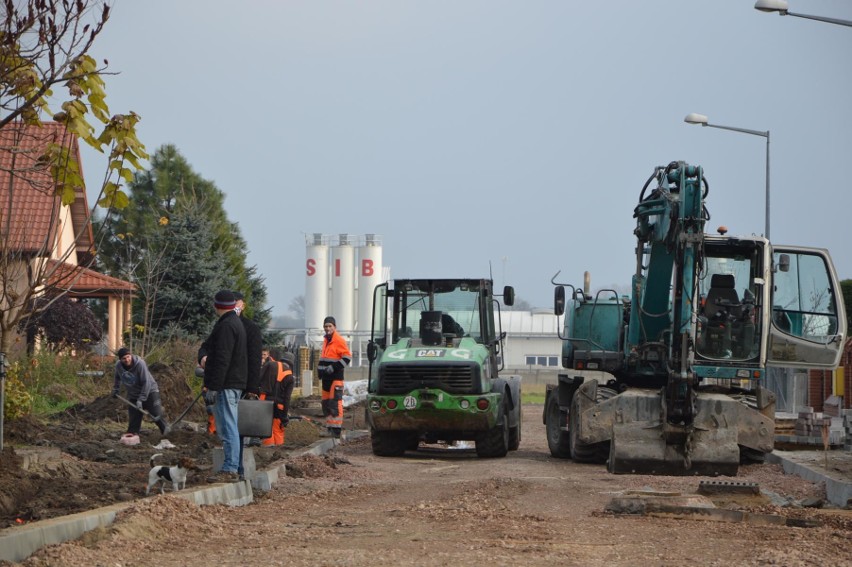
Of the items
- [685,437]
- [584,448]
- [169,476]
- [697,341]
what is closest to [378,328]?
[584,448]

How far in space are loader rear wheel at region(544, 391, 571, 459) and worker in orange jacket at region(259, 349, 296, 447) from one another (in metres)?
4.14

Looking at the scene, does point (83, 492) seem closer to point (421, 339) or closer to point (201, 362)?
point (201, 362)

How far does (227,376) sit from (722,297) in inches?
314

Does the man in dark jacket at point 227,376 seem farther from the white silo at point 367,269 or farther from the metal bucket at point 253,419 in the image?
the white silo at point 367,269

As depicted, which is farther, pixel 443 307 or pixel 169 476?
pixel 443 307

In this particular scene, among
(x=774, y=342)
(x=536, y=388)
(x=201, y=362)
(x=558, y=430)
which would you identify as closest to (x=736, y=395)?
(x=774, y=342)

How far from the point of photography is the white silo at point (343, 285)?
3573 inches

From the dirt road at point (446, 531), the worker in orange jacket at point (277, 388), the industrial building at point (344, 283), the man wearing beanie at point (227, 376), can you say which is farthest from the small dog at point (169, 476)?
the industrial building at point (344, 283)

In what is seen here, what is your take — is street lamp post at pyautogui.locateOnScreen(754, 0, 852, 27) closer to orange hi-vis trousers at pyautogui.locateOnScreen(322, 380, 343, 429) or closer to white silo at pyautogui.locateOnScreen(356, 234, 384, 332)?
orange hi-vis trousers at pyautogui.locateOnScreen(322, 380, 343, 429)

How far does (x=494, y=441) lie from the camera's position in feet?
66.9

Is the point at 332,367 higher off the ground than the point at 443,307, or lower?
lower

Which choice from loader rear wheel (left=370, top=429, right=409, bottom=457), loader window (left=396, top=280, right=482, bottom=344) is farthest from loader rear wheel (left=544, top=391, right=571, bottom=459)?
loader rear wheel (left=370, top=429, right=409, bottom=457)

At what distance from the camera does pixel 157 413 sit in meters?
19.3

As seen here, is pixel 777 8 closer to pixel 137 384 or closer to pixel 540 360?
pixel 137 384
